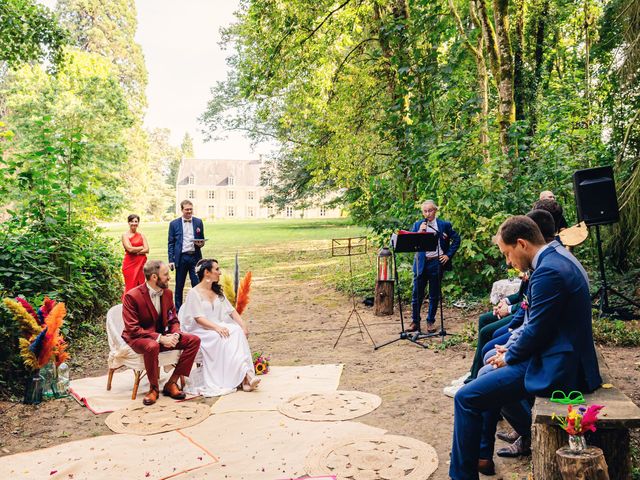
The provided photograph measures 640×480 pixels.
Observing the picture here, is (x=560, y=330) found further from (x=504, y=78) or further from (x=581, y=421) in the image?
(x=504, y=78)

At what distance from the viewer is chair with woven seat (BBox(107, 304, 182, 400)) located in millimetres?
5758

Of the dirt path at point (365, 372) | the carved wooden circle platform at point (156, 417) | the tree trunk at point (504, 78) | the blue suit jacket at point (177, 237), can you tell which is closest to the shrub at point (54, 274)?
the dirt path at point (365, 372)

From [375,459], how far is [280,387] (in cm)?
217

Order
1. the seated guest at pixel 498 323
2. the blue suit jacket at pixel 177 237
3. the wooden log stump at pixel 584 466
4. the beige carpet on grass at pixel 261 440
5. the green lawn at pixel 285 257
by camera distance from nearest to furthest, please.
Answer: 1. the wooden log stump at pixel 584 466
2. the beige carpet on grass at pixel 261 440
3. the seated guest at pixel 498 323
4. the blue suit jacket at pixel 177 237
5. the green lawn at pixel 285 257

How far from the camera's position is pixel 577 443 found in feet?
8.65

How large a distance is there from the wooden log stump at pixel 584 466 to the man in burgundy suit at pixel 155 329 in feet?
13.3

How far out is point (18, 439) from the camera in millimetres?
4762

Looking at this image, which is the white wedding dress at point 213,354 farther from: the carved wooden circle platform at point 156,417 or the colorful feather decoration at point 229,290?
the colorful feather decoration at point 229,290

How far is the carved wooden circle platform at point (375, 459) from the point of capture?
12.2ft

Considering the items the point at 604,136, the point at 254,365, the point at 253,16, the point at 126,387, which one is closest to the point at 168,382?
the point at 126,387

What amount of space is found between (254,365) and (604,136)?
8.72 meters

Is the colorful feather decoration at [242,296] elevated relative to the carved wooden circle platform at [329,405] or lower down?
elevated

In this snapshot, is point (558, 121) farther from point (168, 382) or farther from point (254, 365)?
point (168, 382)

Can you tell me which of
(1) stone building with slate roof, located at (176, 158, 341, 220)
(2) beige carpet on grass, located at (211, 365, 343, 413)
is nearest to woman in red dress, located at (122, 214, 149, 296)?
(2) beige carpet on grass, located at (211, 365, 343, 413)
